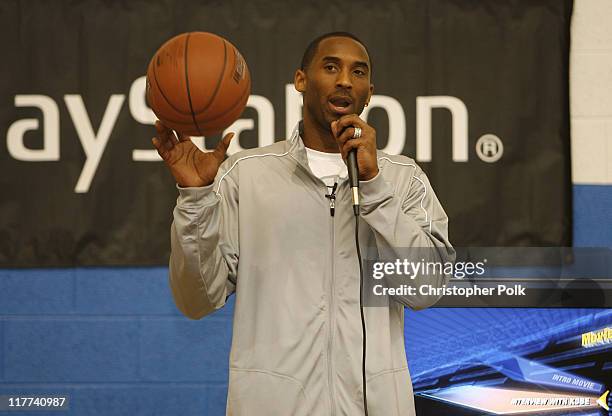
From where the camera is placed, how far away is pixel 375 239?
1621mm

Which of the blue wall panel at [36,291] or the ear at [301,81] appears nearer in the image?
the ear at [301,81]

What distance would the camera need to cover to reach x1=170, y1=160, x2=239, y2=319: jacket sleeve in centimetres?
146

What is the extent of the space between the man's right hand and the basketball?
43mm

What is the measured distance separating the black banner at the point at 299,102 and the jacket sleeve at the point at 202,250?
51.2 inches

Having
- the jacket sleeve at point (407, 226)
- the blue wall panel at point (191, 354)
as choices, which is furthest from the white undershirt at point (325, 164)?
the blue wall panel at point (191, 354)

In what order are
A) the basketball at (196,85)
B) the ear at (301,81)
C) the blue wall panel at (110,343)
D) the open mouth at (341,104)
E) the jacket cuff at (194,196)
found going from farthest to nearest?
the blue wall panel at (110,343) < the ear at (301,81) < the open mouth at (341,104) < the basketball at (196,85) < the jacket cuff at (194,196)

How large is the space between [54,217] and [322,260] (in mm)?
1582

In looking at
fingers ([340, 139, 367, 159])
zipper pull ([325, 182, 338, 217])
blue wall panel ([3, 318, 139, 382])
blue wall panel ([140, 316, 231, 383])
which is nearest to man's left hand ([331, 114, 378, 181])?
fingers ([340, 139, 367, 159])

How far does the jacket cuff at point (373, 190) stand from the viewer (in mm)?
1546

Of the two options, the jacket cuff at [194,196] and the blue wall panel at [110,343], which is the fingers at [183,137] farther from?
the blue wall panel at [110,343]

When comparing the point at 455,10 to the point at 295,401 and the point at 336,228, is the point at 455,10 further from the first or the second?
the point at 295,401

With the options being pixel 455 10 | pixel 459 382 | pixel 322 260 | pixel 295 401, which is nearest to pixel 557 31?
pixel 455 10

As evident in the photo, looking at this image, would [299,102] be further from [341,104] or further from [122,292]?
[341,104]

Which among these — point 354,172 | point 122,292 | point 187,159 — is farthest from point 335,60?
point 122,292
